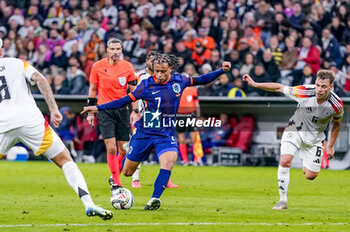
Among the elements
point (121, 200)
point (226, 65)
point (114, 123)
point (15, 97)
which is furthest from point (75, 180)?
point (114, 123)

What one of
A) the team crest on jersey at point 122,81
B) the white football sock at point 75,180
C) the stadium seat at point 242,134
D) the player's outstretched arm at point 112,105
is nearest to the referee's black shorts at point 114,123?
the team crest on jersey at point 122,81

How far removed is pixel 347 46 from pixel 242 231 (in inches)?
564

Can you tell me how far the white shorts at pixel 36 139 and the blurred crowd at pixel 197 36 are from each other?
12.8 m

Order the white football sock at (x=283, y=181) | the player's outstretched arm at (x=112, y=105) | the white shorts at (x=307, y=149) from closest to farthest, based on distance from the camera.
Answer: the player's outstretched arm at (x=112, y=105) → the white football sock at (x=283, y=181) → the white shorts at (x=307, y=149)

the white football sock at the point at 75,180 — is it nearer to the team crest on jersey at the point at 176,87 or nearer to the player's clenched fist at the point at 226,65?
the team crest on jersey at the point at 176,87

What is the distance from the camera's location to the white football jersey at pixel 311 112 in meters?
11.7

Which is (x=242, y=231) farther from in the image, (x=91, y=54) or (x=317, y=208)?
(x=91, y=54)

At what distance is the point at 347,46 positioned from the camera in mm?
22219

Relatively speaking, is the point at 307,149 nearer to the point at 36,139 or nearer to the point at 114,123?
the point at 114,123

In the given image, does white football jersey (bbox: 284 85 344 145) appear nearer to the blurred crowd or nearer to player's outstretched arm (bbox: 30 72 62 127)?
player's outstretched arm (bbox: 30 72 62 127)

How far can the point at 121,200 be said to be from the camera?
36.1 ft

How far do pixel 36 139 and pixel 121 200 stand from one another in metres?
2.44

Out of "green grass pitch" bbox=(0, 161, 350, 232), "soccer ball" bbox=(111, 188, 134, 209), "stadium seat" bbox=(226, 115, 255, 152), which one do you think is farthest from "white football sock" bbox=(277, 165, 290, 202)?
"stadium seat" bbox=(226, 115, 255, 152)

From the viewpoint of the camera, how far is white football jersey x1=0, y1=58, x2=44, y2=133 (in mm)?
8852
